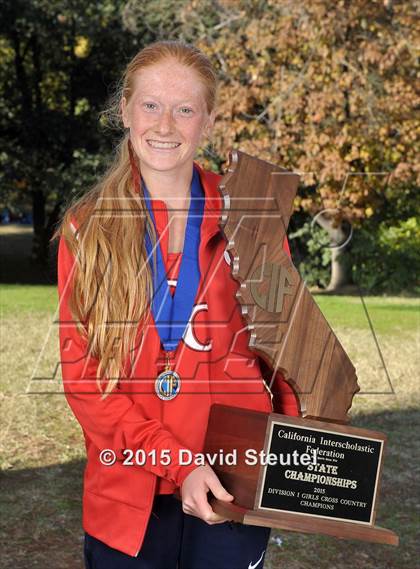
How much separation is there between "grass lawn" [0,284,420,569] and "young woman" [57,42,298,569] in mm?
2047

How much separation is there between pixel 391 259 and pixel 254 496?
19.4 m

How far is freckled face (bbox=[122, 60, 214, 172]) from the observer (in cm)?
248

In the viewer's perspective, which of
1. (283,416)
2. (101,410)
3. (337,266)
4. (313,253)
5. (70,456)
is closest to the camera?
(283,416)

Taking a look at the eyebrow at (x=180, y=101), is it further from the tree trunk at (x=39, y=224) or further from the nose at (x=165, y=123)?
the tree trunk at (x=39, y=224)

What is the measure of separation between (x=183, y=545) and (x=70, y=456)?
4.75 metres

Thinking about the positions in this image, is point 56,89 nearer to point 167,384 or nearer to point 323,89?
point 323,89

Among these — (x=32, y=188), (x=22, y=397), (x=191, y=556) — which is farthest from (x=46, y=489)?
(x=32, y=188)

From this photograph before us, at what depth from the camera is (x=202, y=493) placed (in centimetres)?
228

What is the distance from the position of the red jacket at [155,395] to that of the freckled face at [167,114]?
0.48ft

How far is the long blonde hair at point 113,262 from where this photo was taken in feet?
7.91

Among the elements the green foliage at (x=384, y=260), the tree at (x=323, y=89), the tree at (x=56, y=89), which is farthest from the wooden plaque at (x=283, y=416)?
the tree at (x=56, y=89)

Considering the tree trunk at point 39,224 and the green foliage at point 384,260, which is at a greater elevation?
the green foliage at point 384,260

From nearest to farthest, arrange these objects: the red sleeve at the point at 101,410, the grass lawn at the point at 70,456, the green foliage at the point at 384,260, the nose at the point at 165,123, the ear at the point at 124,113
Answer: the red sleeve at the point at 101,410, the nose at the point at 165,123, the ear at the point at 124,113, the grass lawn at the point at 70,456, the green foliage at the point at 384,260

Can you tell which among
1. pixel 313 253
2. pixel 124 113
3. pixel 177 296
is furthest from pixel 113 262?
pixel 313 253
